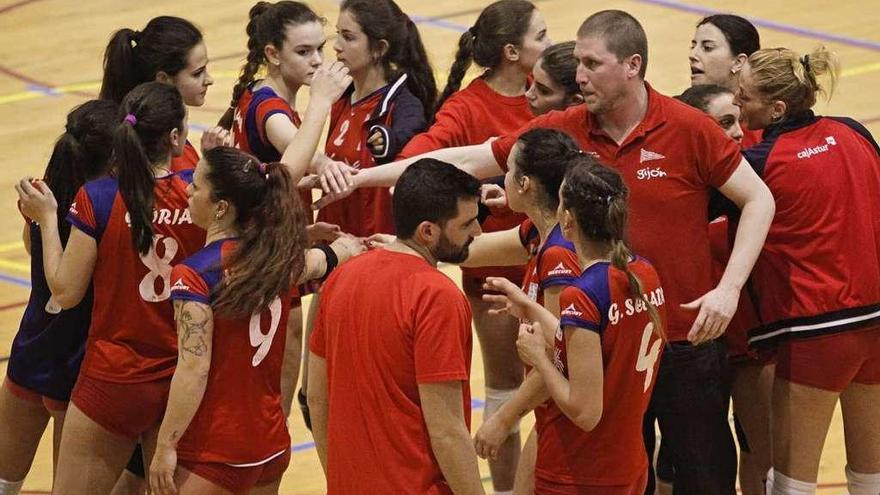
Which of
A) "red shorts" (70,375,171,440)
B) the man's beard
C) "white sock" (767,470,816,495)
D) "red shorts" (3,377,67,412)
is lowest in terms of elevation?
"white sock" (767,470,816,495)

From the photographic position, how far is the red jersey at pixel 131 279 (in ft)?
18.9

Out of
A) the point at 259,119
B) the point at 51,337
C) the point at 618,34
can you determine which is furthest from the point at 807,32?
the point at 51,337

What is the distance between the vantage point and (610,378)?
16.9ft

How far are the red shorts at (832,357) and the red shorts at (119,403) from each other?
236cm

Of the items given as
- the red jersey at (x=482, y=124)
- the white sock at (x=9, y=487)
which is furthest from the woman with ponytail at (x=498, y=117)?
the white sock at (x=9, y=487)

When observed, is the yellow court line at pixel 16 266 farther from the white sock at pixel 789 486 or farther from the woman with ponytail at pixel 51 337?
the white sock at pixel 789 486

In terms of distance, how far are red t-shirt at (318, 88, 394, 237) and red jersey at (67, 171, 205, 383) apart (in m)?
1.59

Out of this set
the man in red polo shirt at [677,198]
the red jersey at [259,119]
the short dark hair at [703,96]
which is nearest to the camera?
→ the man in red polo shirt at [677,198]

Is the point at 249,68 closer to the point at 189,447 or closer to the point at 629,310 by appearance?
the point at 189,447

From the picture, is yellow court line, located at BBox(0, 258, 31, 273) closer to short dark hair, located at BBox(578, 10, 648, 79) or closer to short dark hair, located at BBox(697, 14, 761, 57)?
short dark hair, located at BBox(697, 14, 761, 57)

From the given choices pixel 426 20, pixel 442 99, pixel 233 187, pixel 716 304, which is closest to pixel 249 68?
pixel 442 99

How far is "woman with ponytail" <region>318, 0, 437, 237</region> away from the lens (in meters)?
7.34

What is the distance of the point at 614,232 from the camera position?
16.9 ft

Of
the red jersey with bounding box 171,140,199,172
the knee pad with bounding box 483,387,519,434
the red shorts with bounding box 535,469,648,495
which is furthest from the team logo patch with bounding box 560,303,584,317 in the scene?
the knee pad with bounding box 483,387,519,434
